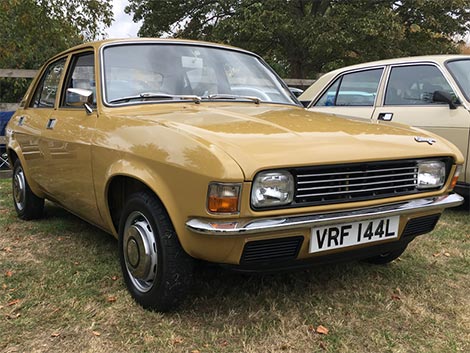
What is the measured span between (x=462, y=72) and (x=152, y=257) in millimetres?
4103

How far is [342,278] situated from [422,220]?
0.73m

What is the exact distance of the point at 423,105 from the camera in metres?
5.14

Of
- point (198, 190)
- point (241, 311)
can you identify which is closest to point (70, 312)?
point (241, 311)

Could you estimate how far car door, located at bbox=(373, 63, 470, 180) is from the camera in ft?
15.6

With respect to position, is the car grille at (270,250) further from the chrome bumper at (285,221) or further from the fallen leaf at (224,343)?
the fallen leaf at (224,343)

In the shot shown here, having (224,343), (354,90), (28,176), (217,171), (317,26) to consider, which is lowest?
(224,343)

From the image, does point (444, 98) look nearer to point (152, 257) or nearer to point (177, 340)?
point (152, 257)

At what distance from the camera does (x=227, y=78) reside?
3617mm

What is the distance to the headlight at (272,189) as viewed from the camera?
7.08ft

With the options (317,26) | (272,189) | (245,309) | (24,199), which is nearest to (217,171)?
(272,189)

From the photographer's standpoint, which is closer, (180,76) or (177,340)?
(177,340)

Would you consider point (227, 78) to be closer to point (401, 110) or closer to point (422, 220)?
point (422, 220)

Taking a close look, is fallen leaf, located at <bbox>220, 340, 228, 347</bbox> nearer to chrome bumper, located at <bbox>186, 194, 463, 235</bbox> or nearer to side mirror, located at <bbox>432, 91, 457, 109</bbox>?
chrome bumper, located at <bbox>186, 194, 463, 235</bbox>

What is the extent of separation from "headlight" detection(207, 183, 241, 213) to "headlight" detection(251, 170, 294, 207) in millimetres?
87
